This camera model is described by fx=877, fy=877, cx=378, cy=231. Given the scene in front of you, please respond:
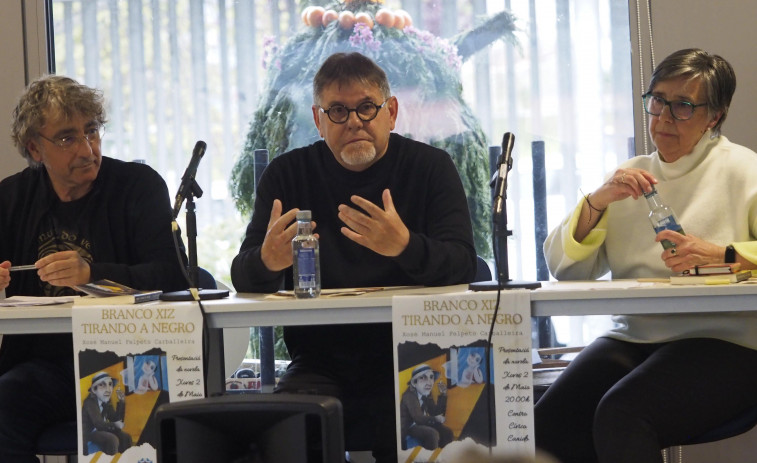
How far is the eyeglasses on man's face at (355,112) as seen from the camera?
2.48m

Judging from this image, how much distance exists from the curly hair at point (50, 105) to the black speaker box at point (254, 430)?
1431 millimetres

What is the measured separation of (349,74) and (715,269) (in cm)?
112

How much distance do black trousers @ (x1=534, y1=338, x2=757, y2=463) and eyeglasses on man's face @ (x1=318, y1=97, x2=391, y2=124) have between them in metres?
0.90

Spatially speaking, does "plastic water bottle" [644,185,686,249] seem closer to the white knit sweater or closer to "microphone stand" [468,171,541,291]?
the white knit sweater

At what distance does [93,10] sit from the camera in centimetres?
352

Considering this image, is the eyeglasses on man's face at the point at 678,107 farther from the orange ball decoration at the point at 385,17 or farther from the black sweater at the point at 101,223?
the black sweater at the point at 101,223

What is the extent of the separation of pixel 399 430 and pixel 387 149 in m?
0.97

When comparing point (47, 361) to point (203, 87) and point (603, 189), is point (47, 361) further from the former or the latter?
point (603, 189)

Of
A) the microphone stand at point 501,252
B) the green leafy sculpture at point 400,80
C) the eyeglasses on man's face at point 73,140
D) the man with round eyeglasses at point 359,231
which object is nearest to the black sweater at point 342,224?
the man with round eyeglasses at point 359,231

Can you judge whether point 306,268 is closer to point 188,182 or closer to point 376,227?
point 376,227

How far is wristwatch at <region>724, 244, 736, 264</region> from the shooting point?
214 cm

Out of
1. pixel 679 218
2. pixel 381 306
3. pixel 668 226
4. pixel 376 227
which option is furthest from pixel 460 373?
pixel 679 218

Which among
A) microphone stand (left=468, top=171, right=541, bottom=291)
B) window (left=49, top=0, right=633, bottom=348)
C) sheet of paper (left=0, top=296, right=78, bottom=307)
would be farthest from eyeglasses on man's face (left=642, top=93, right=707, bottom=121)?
sheet of paper (left=0, top=296, right=78, bottom=307)

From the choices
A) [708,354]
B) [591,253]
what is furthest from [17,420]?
[708,354]
